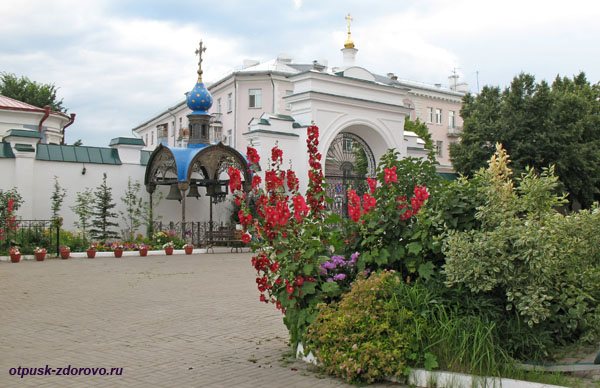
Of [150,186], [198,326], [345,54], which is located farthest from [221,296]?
[345,54]

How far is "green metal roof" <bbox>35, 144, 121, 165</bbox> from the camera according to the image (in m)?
20.2

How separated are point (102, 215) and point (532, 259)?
682 inches

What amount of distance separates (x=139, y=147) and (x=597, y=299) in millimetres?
18603

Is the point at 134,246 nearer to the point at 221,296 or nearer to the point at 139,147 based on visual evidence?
the point at 139,147

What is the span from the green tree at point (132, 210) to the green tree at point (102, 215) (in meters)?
0.64

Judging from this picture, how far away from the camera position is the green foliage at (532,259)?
16.7 feet

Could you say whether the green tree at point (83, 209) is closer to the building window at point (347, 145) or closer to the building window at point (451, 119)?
the building window at point (347, 145)

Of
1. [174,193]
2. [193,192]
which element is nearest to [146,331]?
[174,193]

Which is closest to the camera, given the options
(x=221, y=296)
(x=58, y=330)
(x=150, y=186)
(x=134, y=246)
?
(x=58, y=330)

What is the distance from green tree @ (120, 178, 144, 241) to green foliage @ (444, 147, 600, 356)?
1714 centimetres

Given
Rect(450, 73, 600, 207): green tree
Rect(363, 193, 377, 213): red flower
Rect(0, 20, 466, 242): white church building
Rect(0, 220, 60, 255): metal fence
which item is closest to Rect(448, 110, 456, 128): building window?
Rect(450, 73, 600, 207): green tree

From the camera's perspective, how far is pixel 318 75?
2227 cm

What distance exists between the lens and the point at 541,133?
26234 millimetres

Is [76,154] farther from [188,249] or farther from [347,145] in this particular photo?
[347,145]
